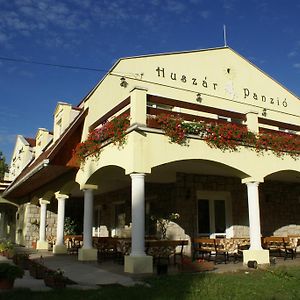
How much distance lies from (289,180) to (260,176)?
5.19m

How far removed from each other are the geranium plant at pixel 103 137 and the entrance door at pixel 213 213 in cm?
441

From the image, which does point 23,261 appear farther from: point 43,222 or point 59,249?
point 43,222

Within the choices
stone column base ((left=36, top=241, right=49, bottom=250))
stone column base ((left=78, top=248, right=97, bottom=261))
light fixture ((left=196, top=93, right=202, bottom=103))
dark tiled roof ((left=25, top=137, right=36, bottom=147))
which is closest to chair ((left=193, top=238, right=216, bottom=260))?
stone column base ((left=78, top=248, right=97, bottom=261))

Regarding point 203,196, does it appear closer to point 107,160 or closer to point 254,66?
point 107,160

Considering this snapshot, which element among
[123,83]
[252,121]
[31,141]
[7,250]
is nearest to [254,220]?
[252,121]

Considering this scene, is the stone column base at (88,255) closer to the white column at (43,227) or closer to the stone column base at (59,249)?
the stone column base at (59,249)

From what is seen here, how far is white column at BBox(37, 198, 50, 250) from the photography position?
1772cm

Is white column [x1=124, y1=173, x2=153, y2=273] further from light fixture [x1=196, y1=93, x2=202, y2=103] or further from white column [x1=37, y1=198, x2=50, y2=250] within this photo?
white column [x1=37, y1=198, x2=50, y2=250]

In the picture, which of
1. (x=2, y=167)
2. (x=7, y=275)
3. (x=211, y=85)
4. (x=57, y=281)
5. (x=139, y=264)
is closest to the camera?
(x=7, y=275)

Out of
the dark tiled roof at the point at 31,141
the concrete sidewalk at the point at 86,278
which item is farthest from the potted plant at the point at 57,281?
the dark tiled roof at the point at 31,141

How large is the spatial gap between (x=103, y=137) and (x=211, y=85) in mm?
5829

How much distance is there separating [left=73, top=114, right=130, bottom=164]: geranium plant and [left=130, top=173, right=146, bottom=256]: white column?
3.87 ft

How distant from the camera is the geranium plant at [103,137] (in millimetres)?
10195

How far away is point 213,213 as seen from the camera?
47.7 feet
